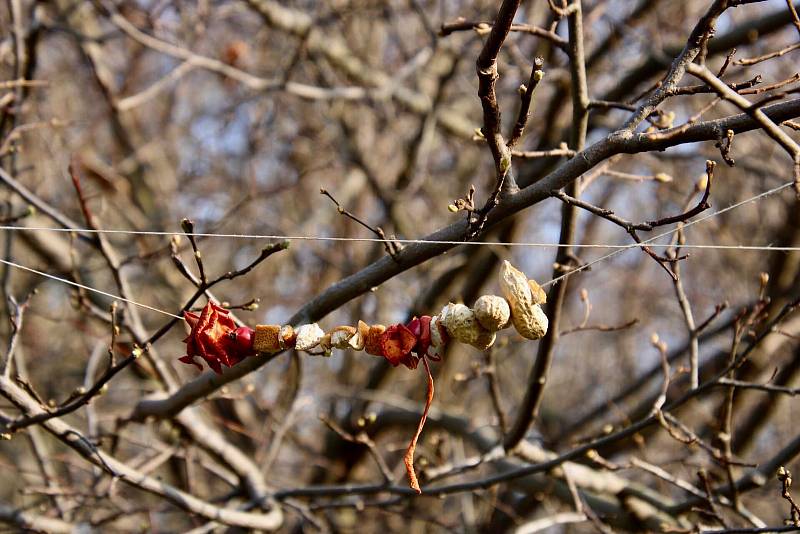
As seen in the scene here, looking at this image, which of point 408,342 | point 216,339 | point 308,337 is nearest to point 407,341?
point 408,342

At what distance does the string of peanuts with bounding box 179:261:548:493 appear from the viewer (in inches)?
57.9

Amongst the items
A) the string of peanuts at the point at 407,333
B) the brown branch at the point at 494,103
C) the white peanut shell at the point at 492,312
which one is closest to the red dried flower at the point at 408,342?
the string of peanuts at the point at 407,333

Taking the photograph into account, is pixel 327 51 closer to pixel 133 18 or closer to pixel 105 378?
pixel 133 18

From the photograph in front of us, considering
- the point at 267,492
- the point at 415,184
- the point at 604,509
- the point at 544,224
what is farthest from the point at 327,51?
the point at 604,509

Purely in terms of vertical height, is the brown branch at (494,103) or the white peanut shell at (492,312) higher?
the brown branch at (494,103)

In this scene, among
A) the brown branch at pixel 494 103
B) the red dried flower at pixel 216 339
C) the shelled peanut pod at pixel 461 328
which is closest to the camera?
the brown branch at pixel 494 103

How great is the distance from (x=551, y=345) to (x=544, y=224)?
12.0 feet

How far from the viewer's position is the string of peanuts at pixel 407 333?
1.47 m

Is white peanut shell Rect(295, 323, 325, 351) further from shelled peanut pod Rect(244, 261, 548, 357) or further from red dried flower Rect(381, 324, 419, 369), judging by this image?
red dried flower Rect(381, 324, 419, 369)

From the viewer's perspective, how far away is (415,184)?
4.52 meters

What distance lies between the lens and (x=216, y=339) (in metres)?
1.58

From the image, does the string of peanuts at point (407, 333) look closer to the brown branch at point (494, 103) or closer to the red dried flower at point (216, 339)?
the red dried flower at point (216, 339)

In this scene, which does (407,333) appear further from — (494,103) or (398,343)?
(494,103)

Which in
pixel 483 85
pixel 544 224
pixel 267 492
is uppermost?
pixel 544 224
